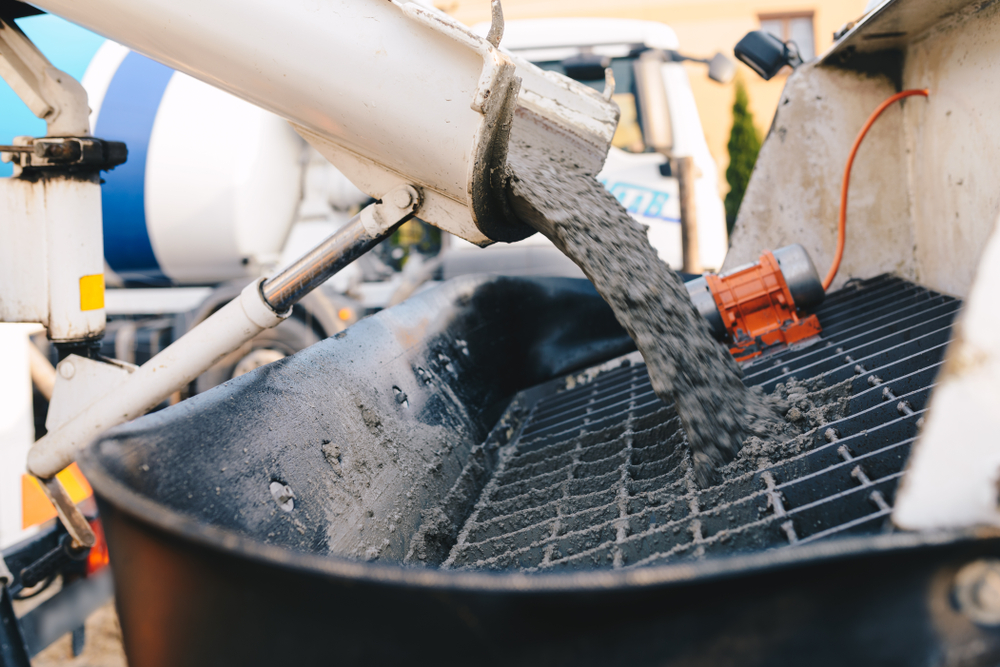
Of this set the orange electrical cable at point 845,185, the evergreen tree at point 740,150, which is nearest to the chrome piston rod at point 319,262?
the orange electrical cable at point 845,185

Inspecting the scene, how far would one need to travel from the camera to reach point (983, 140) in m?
1.66

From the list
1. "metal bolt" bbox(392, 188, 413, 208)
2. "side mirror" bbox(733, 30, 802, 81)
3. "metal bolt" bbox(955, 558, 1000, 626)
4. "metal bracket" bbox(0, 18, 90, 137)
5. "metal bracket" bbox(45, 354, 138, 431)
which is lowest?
"metal bracket" bbox(45, 354, 138, 431)

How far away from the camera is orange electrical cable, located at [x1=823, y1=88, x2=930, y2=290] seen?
6.72 ft

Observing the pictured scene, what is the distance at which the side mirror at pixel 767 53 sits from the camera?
2447 mm

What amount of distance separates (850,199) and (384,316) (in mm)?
1513

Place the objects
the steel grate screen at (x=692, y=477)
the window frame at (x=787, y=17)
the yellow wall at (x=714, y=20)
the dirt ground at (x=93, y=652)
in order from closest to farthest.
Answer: the steel grate screen at (x=692, y=477), the dirt ground at (x=93, y=652), the yellow wall at (x=714, y=20), the window frame at (x=787, y=17)

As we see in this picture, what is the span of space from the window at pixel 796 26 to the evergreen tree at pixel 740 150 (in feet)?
8.11

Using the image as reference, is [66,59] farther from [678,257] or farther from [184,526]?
[184,526]

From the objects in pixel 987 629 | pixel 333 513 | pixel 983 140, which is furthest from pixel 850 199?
pixel 987 629

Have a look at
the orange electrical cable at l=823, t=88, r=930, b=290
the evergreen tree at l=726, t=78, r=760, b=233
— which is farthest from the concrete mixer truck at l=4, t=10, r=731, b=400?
the evergreen tree at l=726, t=78, r=760, b=233

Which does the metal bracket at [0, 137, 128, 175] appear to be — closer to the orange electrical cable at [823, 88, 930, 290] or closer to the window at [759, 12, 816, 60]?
the orange electrical cable at [823, 88, 930, 290]

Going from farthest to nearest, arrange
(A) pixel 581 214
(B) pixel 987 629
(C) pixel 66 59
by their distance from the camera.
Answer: (C) pixel 66 59
(A) pixel 581 214
(B) pixel 987 629

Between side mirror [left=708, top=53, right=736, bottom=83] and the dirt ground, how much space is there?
356 centimetres

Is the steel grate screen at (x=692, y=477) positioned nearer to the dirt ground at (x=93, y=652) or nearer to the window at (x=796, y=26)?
the dirt ground at (x=93, y=652)
